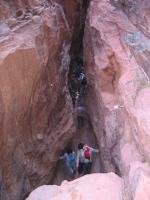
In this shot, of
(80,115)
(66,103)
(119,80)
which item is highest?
(119,80)

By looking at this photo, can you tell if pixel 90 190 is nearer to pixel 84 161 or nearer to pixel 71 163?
pixel 84 161

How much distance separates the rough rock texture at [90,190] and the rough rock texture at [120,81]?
0.53 m

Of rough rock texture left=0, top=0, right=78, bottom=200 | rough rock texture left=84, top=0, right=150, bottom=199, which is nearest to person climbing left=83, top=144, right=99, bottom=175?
rough rock texture left=84, top=0, right=150, bottom=199

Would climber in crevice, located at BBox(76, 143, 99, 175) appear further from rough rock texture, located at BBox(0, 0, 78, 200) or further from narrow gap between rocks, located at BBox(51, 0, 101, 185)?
rough rock texture, located at BBox(0, 0, 78, 200)

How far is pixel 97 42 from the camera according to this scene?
1073cm

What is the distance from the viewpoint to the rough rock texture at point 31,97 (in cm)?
765

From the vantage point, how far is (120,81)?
25.4ft

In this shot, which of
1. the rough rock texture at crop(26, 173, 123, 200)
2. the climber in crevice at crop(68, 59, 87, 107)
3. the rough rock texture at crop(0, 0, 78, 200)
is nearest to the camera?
the rough rock texture at crop(26, 173, 123, 200)

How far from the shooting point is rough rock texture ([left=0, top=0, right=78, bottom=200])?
765 centimetres

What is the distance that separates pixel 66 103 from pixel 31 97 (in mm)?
2742

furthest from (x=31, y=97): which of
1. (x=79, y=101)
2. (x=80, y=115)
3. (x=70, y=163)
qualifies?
(x=79, y=101)

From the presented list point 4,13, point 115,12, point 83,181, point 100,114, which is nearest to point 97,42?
point 115,12

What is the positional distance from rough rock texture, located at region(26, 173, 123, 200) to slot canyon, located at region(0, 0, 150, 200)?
14 millimetres

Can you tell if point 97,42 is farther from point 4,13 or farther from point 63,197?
point 63,197
